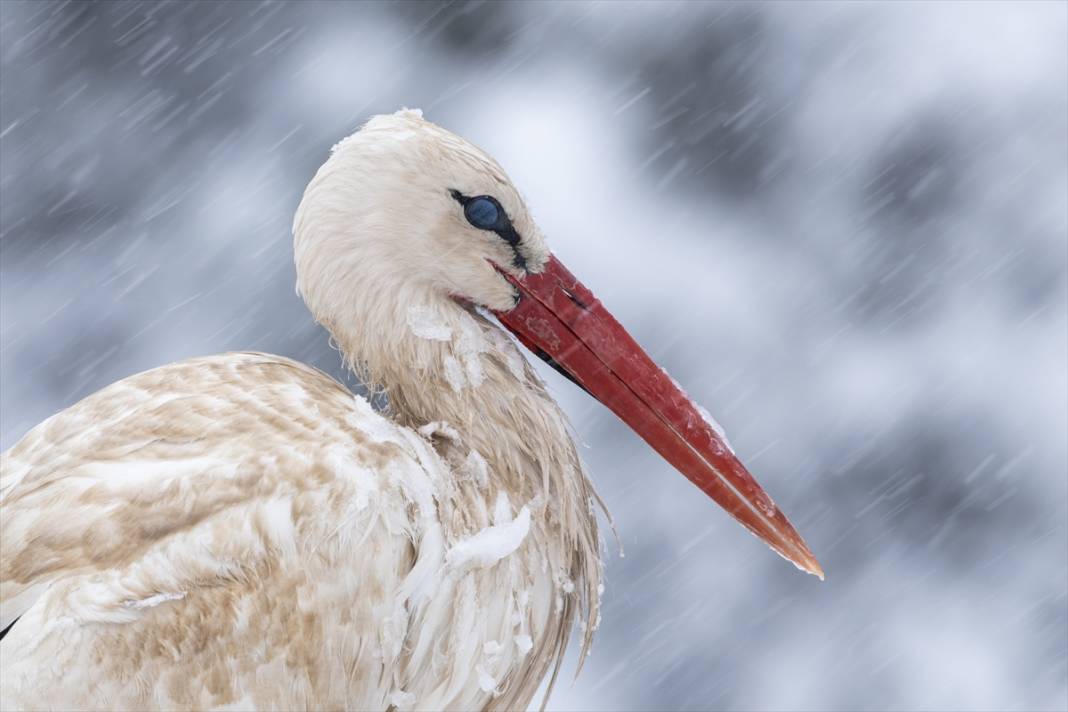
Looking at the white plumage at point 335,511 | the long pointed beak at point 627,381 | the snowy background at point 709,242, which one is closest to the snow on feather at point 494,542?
the white plumage at point 335,511

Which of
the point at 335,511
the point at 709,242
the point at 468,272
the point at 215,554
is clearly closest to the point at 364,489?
the point at 335,511

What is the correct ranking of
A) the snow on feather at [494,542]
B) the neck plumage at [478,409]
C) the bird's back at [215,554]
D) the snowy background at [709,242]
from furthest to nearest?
the snowy background at [709,242], the neck plumage at [478,409], the snow on feather at [494,542], the bird's back at [215,554]

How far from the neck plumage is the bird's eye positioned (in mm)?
114

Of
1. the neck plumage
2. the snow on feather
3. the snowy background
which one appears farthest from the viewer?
the snowy background

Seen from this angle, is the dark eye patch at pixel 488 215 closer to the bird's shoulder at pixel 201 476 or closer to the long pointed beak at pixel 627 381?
the long pointed beak at pixel 627 381

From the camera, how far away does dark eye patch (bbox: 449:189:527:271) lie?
5.48 feet

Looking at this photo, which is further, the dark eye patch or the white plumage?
the dark eye patch

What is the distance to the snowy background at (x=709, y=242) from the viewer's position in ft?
15.1

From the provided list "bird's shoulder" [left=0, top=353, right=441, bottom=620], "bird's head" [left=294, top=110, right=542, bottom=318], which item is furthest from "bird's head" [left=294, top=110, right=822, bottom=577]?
"bird's shoulder" [left=0, top=353, right=441, bottom=620]

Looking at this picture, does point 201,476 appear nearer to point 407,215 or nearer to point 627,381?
point 407,215

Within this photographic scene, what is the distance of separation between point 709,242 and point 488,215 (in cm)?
353

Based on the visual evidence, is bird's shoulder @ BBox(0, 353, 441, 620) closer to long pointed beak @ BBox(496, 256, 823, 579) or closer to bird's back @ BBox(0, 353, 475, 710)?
bird's back @ BBox(0, 353, 475, 710)

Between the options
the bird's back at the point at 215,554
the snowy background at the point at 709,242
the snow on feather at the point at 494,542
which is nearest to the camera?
the bird's back at the point at 215,554

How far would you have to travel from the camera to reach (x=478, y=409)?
1719mm
